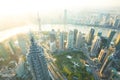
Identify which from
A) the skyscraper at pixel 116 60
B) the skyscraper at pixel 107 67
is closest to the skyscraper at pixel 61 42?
the skyscraper at pixel 107 67

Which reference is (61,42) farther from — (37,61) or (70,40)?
(37,61)

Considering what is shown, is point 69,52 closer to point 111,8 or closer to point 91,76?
point 91,76

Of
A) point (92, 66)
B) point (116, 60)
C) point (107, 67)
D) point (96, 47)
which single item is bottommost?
point (92, 66)

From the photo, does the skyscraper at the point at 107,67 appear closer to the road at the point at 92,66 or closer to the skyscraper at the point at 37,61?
the road at the point at 92,66

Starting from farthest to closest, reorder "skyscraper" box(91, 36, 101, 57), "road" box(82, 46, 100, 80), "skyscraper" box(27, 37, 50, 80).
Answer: "skyscraper" box(91, 36, 101, 57)
"road" box(82, 46, 100, 80)
"skyscraper" box(27, 37, 50, 80)

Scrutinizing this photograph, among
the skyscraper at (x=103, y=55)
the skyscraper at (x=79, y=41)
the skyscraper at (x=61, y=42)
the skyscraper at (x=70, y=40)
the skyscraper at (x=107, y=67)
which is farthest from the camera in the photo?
the skyscraper at (x=79, y=41)

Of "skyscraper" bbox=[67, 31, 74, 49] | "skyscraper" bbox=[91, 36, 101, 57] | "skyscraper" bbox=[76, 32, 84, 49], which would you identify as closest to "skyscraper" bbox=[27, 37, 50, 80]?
"skyscraper" bbox=[67, 31, 74, 49]

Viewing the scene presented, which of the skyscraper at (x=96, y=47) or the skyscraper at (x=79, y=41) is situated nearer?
the skyscraper at (x=96, y=47)

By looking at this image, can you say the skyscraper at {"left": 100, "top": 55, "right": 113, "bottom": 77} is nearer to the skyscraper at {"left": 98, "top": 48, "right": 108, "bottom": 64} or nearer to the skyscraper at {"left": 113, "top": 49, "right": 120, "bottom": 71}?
the skyscraper at {"left": 113, "top": 49, "right": 120, "bottom": 71}

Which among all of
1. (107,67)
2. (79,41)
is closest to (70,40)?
(79,41)
